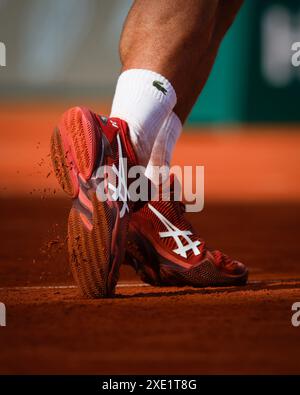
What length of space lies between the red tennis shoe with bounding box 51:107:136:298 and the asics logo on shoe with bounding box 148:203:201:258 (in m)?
0.27

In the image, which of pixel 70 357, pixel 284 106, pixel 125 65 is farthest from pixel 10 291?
pixel 284 106

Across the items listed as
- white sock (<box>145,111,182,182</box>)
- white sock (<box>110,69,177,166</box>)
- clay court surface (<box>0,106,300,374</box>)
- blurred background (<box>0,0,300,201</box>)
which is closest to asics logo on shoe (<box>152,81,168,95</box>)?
white sock (<box>110,69,177,166</box>)

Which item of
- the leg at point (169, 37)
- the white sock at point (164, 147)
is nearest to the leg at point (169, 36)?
the leg at point (169, 37)

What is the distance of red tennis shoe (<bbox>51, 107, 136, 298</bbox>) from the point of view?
7.36 feet

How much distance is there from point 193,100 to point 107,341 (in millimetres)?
882

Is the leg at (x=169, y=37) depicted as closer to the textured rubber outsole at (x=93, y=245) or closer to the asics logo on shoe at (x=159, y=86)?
the asics logo on shoe at (x=159, y=86)

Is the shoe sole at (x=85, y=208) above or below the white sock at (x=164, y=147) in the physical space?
below

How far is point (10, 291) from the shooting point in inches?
99.1

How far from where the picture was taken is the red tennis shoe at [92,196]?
224cm

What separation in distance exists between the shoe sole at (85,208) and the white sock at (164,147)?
0.28 metres

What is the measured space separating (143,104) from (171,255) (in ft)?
1.22

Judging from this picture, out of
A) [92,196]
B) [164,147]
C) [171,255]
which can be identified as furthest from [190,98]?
[92,196]

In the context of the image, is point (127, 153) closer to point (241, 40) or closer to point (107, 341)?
point (107, 341)

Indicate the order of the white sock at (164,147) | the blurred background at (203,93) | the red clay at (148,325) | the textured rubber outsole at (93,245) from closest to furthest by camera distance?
1. the red clay at (148,325)
2. the textured rubber outsole at (93,245)
3. the white sock at (164,147)
4. the blurred background at (203,93)
